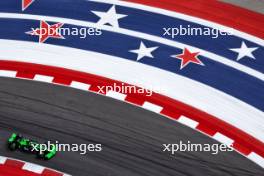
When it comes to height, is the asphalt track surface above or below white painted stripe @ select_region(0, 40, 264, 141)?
below

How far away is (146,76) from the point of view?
14.9m

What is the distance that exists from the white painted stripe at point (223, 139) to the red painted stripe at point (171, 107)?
92mm

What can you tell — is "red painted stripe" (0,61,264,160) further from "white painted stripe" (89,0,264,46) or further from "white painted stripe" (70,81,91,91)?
"white painted stripe" (89,0,264,46)

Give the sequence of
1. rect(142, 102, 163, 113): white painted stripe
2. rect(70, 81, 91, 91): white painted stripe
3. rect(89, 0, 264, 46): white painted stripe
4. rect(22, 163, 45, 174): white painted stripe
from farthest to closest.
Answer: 1. rect(89, 0, 264, 46): white painted stripe
2. rect(70, 81, 91, 91): white painted stripe
3. rect(142, 102, 163, 113): white painted stripe
4. rect(22, 163, 45, 174): white painted stripe

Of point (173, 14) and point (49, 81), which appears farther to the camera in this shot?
point (173, 14)

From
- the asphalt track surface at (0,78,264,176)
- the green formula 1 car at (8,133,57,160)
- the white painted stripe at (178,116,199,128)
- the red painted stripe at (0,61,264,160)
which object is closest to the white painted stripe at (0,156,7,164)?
the asphalt track surface at (0,78,264,176)

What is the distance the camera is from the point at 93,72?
14945 millimetres

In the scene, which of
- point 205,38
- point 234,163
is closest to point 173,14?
point 205,38

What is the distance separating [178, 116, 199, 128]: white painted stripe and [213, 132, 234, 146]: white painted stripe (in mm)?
655

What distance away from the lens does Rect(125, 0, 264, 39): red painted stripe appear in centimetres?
1611

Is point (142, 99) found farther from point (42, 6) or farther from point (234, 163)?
point (42, 6)

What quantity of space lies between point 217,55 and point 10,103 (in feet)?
21.6

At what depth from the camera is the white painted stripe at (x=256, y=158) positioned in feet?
43.4

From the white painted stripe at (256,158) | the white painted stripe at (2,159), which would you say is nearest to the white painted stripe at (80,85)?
the white painted stripe at (2,159)
